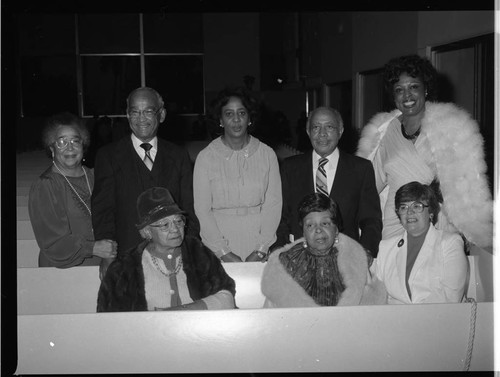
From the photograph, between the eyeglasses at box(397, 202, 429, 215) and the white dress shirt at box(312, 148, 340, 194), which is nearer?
the eyeglasses at box(397, 202, 429, 215)

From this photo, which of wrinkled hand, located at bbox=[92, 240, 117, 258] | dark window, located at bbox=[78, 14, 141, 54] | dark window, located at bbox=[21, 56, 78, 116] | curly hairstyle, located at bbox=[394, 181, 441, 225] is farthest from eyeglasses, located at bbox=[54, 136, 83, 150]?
dark window, located at bbox=[78, 14, 141, 54]

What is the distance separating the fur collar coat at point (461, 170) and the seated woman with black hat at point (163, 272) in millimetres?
1009

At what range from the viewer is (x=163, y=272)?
7.81 feet

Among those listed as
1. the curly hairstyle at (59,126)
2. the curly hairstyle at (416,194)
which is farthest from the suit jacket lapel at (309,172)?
the curly hairstyle at (59,126)

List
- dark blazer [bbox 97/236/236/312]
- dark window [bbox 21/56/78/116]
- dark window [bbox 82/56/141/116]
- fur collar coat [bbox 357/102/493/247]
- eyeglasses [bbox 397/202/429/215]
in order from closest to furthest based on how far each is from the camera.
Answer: dark blazer [bbox 97/236/236/312], eyeglasses [bbox 397/202/429/215], fur collar coat [bbox 357/102/493/247], dark window [bbox 21/56/78/116], dark window [bbox 82/56/141/116]

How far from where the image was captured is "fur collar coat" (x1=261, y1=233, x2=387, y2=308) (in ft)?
7.89

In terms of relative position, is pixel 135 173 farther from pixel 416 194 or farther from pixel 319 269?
pixel 416 194

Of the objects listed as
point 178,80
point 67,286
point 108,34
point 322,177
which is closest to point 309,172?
point 322,177

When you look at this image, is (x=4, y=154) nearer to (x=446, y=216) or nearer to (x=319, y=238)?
(x=319, y=238)

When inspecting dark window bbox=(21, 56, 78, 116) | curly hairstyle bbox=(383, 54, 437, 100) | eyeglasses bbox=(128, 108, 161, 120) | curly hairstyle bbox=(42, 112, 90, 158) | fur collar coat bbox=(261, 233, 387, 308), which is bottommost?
fur collar coat bbox=(261, 233, 387, 308)

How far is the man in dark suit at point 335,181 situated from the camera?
8.73 feet

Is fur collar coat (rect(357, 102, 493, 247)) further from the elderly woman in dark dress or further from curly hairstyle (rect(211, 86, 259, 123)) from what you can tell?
the elderly woman in dark dress

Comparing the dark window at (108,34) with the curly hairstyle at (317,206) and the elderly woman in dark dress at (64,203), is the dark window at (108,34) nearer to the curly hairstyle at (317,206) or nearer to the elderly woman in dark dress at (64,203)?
the elderly woman in dark dress at (64,203)

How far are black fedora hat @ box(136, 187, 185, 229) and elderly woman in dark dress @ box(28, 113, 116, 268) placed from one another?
0.37 metres
